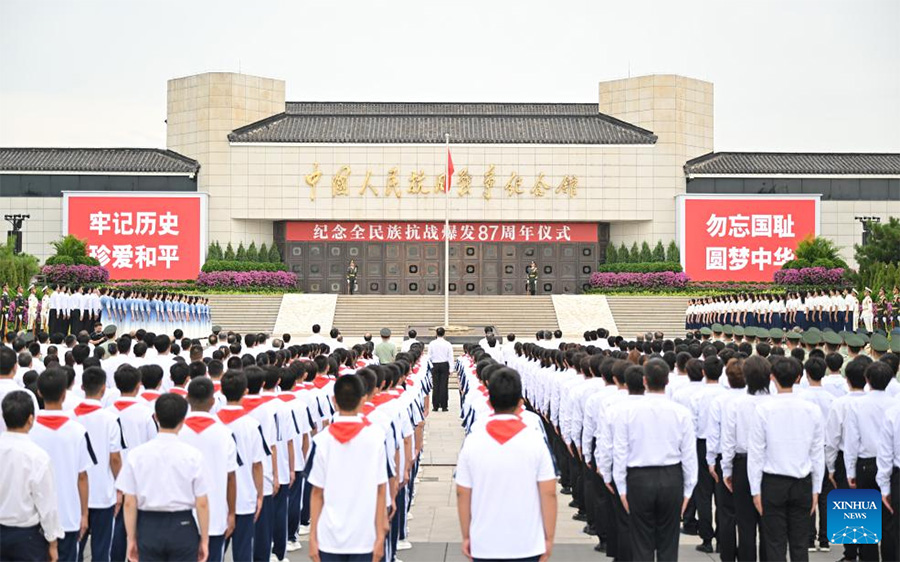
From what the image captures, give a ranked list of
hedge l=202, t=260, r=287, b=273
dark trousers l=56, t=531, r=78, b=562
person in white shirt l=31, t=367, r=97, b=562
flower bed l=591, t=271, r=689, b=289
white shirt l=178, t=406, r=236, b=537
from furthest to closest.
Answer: hedge l=202, t=260, r=287, b=273 → flower bed l=591, t=271, r=689, b=289 → dark trousers l=56, t=531, r=78, b=562 → person in white shirt l=31, t=367, r=97, b=562 → white shirt l=178, t=406, r=236, b=537

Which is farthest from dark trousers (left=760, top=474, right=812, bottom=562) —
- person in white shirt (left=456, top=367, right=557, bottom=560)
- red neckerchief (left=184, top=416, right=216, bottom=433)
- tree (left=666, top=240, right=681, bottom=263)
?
tree (left=666, top=240, right=681, bottom=263)

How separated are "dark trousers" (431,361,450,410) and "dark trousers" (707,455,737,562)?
987cm

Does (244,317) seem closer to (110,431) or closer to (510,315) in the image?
(510,315)

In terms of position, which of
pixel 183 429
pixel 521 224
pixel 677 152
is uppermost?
pixel 677 152

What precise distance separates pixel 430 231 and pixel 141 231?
10.6m

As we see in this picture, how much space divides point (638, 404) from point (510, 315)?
82.0ft

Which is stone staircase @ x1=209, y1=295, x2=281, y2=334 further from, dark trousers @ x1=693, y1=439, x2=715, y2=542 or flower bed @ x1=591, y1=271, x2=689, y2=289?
dark trousers @ x1=693, y1=439, x2=715, y2=542

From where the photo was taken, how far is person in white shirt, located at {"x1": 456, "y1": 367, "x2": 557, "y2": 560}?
4.34 m

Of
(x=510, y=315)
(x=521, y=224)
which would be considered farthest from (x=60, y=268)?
(x=521, y=224)

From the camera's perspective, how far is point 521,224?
119ft

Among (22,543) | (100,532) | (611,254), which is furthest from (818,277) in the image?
(22,543)

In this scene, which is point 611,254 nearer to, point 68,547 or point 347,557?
point 68,547

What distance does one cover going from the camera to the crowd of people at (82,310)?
66.7ft

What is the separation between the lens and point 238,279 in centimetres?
3325
